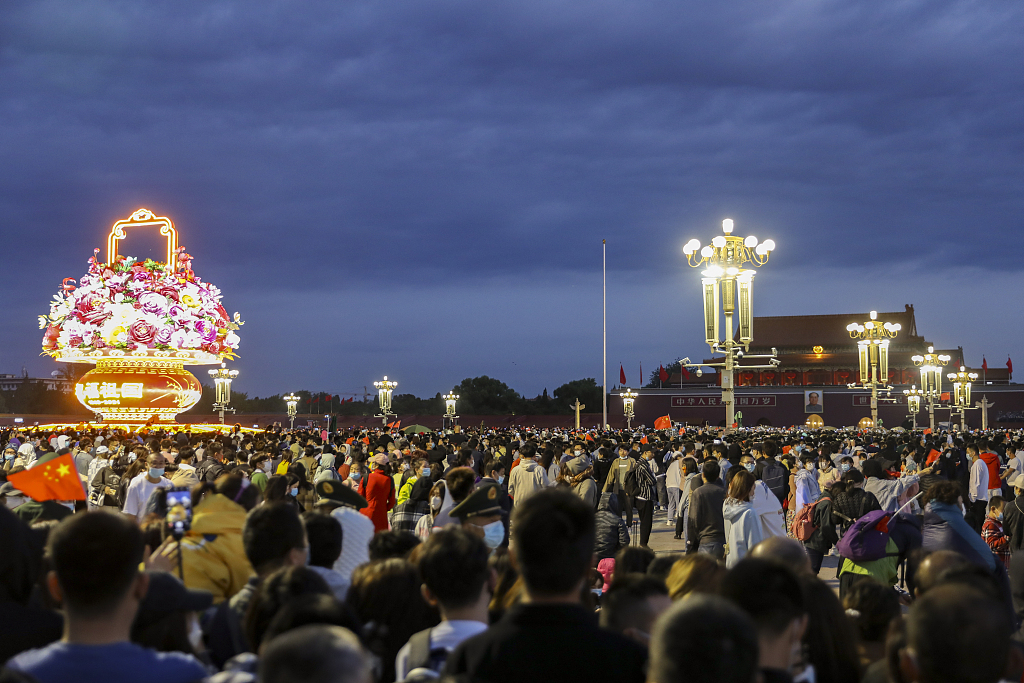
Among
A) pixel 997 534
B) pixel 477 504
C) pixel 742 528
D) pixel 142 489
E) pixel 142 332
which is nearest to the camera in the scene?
pixel 477 504

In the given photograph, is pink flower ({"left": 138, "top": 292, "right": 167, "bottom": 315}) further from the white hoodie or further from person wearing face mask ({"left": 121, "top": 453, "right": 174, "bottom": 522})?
the white hoodie

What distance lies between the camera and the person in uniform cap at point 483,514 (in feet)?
19.7

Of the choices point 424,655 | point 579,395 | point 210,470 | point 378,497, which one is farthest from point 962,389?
point 424,655

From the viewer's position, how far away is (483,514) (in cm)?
639

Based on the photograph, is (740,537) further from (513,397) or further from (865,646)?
(513,397)

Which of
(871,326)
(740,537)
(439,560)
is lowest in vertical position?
(740,537)

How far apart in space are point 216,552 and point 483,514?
220 cm

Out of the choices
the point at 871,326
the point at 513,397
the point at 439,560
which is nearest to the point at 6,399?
the point at 513,397

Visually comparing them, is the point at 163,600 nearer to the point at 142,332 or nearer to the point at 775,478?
the point at 775,478

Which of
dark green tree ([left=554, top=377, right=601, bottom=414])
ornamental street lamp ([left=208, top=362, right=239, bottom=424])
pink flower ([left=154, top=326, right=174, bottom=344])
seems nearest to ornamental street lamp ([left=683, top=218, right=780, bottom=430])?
pink flower ([left=154, top=326, right=174, bottom=344])

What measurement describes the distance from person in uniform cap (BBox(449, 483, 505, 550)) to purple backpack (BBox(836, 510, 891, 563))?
A: 9.10 ft

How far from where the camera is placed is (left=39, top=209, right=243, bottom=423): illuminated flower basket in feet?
116

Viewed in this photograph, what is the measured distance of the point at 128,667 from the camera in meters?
2.85

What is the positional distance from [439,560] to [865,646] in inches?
74.2
